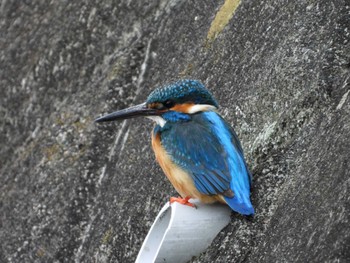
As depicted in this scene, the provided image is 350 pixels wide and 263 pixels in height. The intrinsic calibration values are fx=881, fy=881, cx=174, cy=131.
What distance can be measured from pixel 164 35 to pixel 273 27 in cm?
204

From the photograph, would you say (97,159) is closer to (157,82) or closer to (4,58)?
(157,82)

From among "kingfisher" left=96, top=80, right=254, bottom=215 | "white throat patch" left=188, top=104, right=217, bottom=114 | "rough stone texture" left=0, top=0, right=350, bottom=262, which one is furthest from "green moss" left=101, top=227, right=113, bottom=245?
"white throat patch" left=188, top=104, right=217, bottom=114

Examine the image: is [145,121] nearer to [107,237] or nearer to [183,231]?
[107,237]

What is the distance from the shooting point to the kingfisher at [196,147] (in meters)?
5.54

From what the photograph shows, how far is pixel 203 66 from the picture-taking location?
24.5 ft

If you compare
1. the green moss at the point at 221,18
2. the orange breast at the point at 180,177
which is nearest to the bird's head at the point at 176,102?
the orange breast at the point at 180,177

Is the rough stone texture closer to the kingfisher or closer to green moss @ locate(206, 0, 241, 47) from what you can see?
green moss @ locate(206, 0, 241, 47)

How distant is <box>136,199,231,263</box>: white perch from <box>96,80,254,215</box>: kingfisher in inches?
4.2

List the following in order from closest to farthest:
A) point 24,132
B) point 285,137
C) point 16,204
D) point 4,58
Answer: point 285,137 < point 16,204 < point 24,132 < point 4,58

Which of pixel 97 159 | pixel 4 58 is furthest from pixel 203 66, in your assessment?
pixel 4 58

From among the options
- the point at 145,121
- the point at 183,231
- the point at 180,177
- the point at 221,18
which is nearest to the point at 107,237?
the point at 145,121

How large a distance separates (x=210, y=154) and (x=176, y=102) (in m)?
0.50

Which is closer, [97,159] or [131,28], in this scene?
[97,159]

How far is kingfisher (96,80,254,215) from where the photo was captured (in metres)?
5.54
